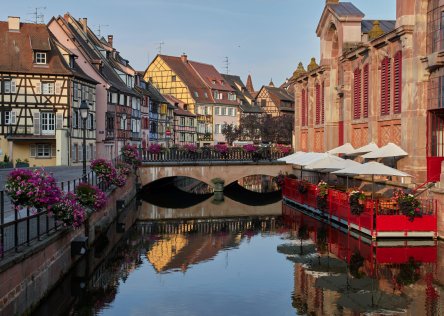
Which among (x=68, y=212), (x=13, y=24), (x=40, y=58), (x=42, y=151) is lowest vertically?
(x=68, y=212)

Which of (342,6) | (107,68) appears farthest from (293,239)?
(107,68)

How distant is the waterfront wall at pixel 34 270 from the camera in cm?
1173

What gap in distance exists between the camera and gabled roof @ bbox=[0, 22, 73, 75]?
48344 mm

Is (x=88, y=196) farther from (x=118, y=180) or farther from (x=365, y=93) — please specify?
(x=365, y=93)

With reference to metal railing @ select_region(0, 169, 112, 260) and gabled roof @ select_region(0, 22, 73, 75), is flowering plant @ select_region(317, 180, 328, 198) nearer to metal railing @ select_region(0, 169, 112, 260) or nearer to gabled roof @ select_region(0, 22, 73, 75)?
metal railing @ select_region(0, 169, 112, 260)

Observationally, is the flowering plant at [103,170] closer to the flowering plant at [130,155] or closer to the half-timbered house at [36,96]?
the flowering plant at [130,155]

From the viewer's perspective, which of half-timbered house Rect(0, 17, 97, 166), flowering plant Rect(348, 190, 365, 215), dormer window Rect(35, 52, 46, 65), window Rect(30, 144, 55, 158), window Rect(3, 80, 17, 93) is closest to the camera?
flowering plant Rect(348, 190, 365, 215)

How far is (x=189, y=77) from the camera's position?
9419 centimetres

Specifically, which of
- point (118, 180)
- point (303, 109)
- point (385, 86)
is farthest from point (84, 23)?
point (385, 86)

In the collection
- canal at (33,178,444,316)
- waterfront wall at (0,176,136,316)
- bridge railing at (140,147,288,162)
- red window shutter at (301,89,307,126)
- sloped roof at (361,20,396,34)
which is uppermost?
sloped roof at (361,20,396,34)

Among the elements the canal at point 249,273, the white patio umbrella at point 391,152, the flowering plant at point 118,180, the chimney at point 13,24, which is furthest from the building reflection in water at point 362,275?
the chimney at point 13,24

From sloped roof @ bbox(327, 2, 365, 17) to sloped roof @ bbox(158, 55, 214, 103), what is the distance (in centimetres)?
5001

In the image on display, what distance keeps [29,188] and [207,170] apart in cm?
3162

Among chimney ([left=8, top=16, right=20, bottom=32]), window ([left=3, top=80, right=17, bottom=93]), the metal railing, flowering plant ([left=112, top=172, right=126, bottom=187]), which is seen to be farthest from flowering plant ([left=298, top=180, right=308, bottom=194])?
chimney ([left=8, top=16, right=20, bottom=32])
